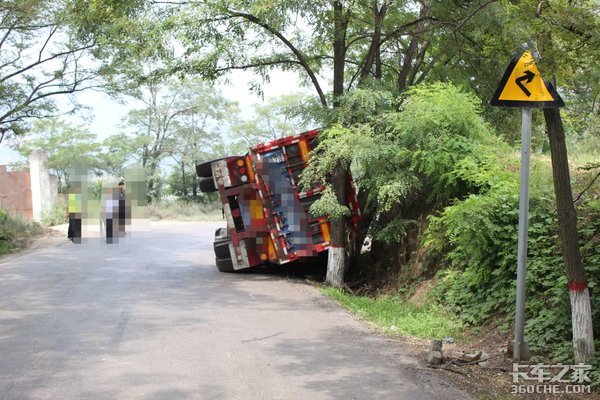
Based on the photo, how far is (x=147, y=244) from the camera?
19406 millimetres

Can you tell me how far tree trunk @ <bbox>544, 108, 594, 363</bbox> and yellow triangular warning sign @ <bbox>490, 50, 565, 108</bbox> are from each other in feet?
0.74

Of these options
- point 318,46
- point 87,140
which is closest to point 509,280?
point 318,46

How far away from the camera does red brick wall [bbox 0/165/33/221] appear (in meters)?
24.8

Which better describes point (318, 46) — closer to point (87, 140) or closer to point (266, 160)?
point (266, 160)

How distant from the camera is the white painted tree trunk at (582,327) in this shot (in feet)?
19.2

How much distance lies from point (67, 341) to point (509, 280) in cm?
563

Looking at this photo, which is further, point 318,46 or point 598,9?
point 318,46

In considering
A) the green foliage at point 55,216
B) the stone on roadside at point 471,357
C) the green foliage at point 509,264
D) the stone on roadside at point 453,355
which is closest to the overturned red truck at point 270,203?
the green foliage at point 509,264

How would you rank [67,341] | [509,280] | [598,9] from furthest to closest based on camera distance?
[509,280] < [67,341] < [598,9]

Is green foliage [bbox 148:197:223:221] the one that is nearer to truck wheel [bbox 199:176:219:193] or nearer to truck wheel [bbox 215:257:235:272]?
truck wheel [bbox 215:257:235:272]

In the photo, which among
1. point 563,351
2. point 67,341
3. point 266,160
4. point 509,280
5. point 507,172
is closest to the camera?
point 563,351

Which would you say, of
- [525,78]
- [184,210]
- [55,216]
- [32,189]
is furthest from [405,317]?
[184,210]

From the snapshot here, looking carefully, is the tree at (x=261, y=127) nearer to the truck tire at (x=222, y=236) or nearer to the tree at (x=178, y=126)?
the tree at (x=178, y=126)

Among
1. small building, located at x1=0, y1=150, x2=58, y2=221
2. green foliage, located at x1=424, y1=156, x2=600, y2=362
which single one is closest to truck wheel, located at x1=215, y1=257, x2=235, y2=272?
green foliage, located at x1=424, y1=156, x2=600, y2=362
